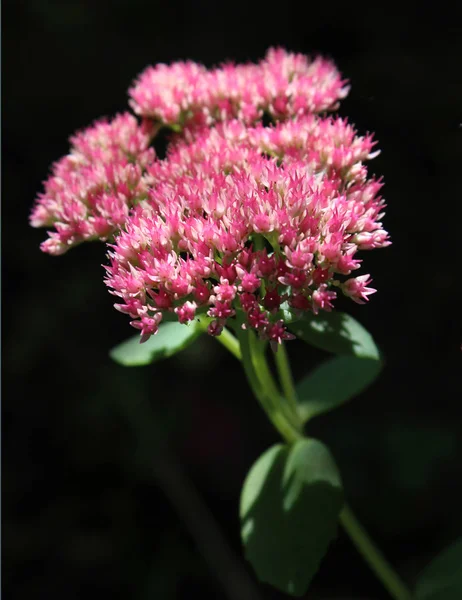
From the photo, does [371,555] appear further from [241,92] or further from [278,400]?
[241,92]

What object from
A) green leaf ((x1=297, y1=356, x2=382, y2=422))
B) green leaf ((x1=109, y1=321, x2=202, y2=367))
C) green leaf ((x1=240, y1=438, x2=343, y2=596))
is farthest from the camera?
green leaf ((x1=297, y1=356, x2=382, y2=422))

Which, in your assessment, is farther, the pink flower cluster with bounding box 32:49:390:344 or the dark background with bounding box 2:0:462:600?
the dark background with bounding box 2:0:462:600

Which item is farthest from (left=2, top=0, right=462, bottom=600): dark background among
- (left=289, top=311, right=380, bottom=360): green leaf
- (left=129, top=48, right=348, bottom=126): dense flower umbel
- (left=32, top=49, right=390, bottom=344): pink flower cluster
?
(left=289, top=311, right=380, bottom=360): green leaf

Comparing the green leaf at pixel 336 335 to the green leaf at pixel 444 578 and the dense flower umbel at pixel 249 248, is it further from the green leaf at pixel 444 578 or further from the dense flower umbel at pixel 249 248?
the green leaf at pixel 444 578

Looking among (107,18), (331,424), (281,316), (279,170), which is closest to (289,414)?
(281,316)

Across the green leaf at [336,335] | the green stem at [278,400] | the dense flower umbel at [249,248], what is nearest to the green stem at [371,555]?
the green stem at [278,400]

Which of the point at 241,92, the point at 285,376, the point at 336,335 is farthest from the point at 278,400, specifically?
the point at 241,92

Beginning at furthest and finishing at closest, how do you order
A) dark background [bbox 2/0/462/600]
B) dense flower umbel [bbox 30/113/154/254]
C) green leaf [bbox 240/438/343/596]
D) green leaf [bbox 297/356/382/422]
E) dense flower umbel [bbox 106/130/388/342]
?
dark background [bbox 2/0/462/600] < green leaf [bbox 297/356/382/422] < dense flower umbel [bbox 30/113/154/254] < green leaf [bbox 240/438/343/596] < dense flower umbel [bbox 106/130/388/342]

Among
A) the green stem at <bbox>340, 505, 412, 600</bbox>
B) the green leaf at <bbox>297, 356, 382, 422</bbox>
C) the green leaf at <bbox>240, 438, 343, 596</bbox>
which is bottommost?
the green stem at <bbox>340, 505, 412, 600</bbox>

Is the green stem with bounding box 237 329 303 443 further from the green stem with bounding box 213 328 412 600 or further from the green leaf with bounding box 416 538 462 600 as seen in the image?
the green leaf with bounding box 416 538 462 600
